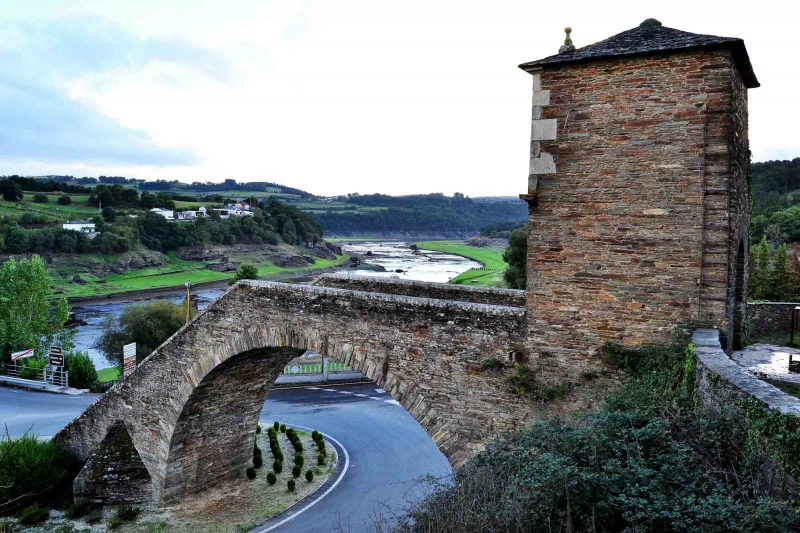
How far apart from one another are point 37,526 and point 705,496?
1416 centimetres

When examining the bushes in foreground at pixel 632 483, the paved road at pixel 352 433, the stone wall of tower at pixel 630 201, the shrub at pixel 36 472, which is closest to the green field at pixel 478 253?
the paved road at pixel 352 433

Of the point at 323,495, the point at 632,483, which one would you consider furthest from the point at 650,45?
the point at 323,495

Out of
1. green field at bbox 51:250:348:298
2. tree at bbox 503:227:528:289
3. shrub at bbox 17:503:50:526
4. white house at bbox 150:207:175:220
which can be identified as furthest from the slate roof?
white house at bbox 150:207:175:220

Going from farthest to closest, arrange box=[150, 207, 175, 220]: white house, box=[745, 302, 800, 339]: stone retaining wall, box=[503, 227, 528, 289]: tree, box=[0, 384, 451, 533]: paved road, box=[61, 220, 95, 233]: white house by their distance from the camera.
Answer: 1. box=[150, 207, 175, 220]: white house
2. box=[61, 220, 95, 233]: white house
3. box=[503, 227, 528, 289]: tree
4. box=[0, 384, 451, 533]: paved road
5. box=[745, 302, 800, 339]: stone retaining wall

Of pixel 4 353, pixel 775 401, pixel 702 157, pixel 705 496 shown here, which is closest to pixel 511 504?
pixel 705 496

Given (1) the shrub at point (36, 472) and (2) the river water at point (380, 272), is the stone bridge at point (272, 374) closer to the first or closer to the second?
(1) the shrub at point (36, 472)

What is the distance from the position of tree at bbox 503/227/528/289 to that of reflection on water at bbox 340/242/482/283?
32.1 m

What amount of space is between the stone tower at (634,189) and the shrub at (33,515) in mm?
12016

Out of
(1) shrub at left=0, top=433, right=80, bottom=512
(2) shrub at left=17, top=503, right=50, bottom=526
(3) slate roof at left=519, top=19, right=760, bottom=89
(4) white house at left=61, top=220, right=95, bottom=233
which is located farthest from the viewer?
(4) white house at left=61, top=220, right=95, bottom=233

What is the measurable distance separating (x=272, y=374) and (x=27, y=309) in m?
21.7

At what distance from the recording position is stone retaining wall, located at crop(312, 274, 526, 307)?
13.2m

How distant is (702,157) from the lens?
28.0 feet

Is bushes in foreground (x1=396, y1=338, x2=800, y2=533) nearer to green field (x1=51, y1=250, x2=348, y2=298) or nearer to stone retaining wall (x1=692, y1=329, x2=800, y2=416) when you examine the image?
stone retaining wall (x1=692, y1=329, x2=800, y2=416)

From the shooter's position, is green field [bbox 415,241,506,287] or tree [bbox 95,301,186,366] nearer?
tree [bbox 95,301,186,366]
